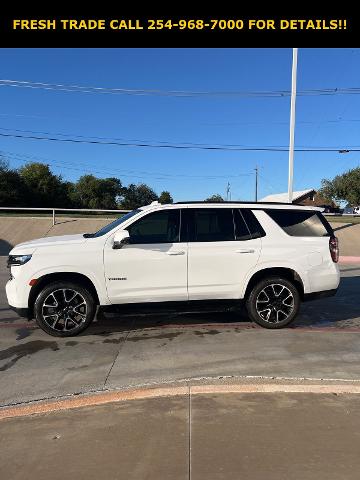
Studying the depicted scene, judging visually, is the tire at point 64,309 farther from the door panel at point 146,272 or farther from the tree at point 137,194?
the tree at point 137,194

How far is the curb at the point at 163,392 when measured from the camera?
11.8 ft

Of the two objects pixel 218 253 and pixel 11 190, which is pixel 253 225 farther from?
pixel 11 190

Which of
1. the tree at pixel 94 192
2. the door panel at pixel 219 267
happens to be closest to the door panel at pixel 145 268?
the door panel at pixel 219 267

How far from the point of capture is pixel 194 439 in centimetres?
305

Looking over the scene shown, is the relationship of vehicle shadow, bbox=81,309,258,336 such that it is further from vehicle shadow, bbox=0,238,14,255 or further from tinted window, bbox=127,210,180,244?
vehicle shadow, bbox=0,238,14,255

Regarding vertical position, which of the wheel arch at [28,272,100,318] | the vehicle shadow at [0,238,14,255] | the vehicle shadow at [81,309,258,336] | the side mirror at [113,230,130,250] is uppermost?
the side mirror at [113,230,130,250]

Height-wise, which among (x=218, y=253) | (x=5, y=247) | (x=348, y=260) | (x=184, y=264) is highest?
(x=218, y=253)

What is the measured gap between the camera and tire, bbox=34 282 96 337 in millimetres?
5547

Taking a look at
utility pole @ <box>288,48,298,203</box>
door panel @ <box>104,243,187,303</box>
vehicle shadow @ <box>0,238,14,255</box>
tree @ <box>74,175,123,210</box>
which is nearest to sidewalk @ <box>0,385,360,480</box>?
door panel @ <box>104,243,187,303</box>

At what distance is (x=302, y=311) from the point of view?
723cm

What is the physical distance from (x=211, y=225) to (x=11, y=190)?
62.3 metres

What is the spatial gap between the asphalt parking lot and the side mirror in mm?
1252

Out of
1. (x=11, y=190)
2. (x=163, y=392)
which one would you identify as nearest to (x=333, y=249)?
(x=163, y=392)

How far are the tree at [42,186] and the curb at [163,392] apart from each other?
216 ft
